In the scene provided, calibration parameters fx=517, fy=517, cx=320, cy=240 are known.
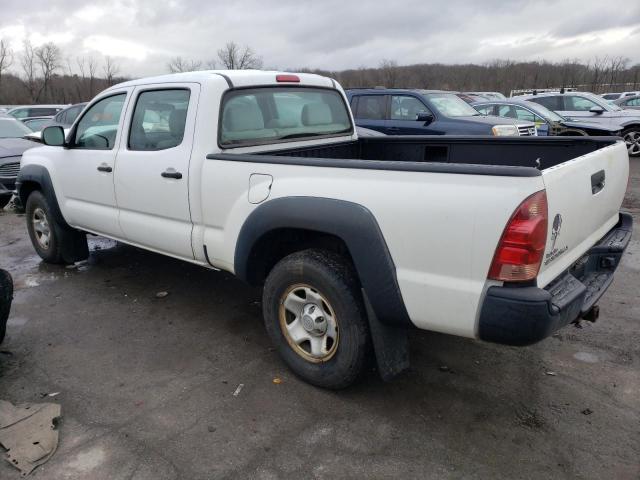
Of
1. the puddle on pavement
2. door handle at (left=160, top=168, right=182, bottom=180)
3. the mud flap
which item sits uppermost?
door handle at (left=160, top=168, right=182, bottom=180)

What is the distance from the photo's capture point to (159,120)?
3.98 m

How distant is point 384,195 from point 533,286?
804mm

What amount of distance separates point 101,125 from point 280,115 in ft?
5.52

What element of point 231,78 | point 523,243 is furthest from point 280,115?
point 523,243

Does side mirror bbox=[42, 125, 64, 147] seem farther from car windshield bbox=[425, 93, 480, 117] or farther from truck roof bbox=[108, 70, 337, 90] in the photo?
car windshield bbox=[425, 93, 480, 117]

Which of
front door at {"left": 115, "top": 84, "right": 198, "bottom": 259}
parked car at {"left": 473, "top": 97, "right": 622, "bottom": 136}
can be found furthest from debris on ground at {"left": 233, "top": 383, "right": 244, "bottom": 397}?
parked car at {"left": 473, "top": 97, "right": 622, "bottom": 136}

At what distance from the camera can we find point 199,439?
9.08ft

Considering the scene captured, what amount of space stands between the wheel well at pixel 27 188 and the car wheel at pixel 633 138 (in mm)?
13301

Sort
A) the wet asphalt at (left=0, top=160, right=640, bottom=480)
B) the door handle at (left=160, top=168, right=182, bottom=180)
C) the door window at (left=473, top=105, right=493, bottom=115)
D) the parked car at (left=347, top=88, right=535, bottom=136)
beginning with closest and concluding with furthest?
1. the wet asphalt at (left=0, top=160, right=640, bottom=480)
2. the door handle at (left=160, top=168, right=182, bottom=180)
3. the parked car at (left=347, top=88, right=535, bottom=136)
4. the door window at (left=473, top=105, right=493, bottom=115)

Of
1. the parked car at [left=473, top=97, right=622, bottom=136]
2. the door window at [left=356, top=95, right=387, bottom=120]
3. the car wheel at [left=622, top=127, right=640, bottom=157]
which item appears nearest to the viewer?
the door window at [left=356, top=95, right=387, bottom=120]

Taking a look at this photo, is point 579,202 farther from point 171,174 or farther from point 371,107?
point 371,107

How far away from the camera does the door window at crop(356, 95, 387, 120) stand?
393 inches

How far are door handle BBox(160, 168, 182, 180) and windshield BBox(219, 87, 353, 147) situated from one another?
37cm

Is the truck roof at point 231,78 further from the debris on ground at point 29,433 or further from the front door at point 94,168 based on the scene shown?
the debris on ground at point 29,433
